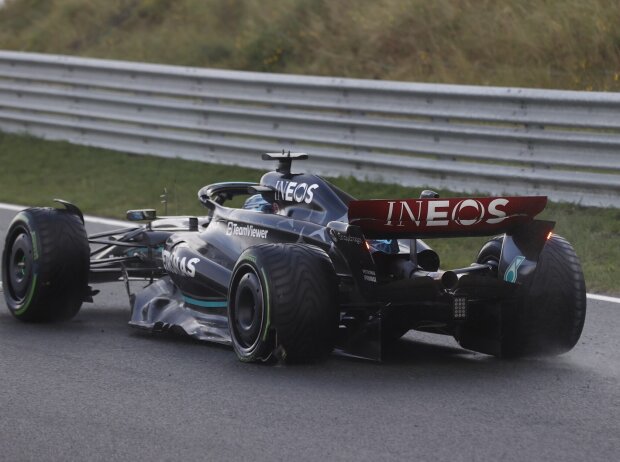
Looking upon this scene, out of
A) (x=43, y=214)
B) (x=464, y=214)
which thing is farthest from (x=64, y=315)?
(x=464, y=214)

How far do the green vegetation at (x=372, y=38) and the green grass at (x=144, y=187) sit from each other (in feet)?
10.2

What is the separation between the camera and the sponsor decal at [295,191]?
24.6ft

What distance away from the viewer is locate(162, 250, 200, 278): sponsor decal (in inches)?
306

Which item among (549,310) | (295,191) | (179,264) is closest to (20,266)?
(179,264)

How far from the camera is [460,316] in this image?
6715mm

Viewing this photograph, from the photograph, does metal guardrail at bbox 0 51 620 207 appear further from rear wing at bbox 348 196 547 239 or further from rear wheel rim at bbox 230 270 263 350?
rear wheel rim at bbox 230 270 263 350

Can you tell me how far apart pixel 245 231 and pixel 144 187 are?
7.52 metres

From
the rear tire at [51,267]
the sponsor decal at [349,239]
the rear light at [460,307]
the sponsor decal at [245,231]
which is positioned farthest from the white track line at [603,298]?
the rear tire at [51,267]

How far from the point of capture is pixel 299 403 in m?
6.11

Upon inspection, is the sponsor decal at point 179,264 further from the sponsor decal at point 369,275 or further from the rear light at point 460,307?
the rear light at point 460,307

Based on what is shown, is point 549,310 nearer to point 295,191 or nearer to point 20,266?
point 295,191

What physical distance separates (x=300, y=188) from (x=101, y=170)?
343 inches

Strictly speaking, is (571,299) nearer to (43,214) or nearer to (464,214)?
(464,214)

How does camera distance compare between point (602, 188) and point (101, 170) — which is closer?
point (602, 188)
